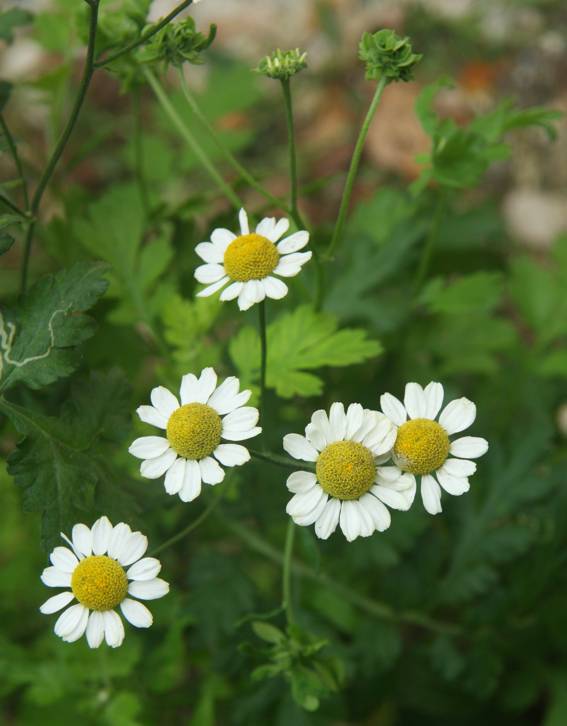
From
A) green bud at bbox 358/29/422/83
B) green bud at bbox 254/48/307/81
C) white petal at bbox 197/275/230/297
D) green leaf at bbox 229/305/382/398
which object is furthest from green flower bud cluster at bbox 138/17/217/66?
green leaf at bbox 229/305/382/398

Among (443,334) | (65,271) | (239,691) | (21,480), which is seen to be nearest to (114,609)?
(21,480)

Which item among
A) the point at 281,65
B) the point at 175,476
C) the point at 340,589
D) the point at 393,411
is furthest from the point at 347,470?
the point at 340,589

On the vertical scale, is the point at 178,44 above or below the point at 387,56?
above

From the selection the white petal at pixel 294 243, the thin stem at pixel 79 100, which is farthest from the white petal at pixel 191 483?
the thin stem at pixel 79 100

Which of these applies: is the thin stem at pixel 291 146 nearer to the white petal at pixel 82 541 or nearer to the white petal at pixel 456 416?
the white petal at pixel 456 416

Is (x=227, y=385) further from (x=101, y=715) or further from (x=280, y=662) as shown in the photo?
(x=101, y=715)

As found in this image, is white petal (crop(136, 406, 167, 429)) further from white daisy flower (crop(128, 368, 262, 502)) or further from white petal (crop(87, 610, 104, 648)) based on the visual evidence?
white petal (crop(87, 610, 104, 648))

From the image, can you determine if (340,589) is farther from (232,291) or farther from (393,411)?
(232,291)

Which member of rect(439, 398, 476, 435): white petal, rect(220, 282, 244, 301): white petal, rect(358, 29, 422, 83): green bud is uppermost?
rect(358, 29, 422, 83): green bud
